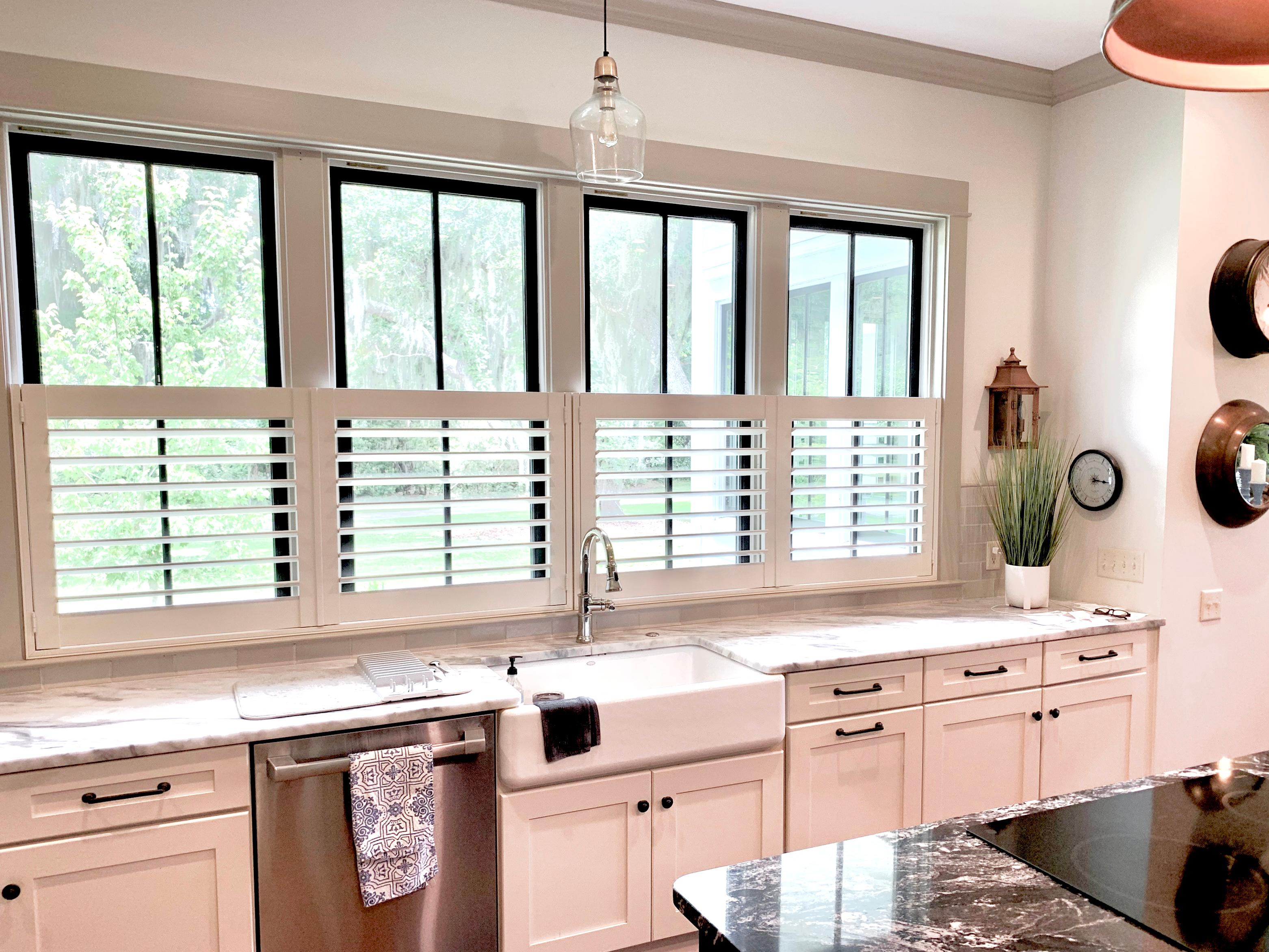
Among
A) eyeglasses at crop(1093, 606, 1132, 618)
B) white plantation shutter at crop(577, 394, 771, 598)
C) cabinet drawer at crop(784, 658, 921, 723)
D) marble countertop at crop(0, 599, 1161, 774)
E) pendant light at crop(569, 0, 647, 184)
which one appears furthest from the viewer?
eyeglasses at crop(1093, 606, 1132, 618)

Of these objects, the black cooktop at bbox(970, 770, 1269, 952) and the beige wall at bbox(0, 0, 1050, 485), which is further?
the beige wall at bbox(0, 0, 1050, 485)

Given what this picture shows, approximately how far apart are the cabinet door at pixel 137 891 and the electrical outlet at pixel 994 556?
285 centimetres

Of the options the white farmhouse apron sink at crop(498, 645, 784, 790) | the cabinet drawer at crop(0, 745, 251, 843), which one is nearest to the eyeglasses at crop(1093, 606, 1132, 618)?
the white farmhouse apron sink at crop(498, 645, 784, 790)

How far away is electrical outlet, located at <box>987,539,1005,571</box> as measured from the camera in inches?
141

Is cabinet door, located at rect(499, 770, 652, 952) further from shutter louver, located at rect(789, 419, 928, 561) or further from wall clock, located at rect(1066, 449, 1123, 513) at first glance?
wall clock, located at rect(1066, 449, 1123, 513)

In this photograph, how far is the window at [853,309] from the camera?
3264 mm

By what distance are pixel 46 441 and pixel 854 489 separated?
2.52m

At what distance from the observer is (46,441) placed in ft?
7.41

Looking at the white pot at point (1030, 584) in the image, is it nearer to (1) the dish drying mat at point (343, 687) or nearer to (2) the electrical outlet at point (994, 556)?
(2) the electrical outlet at point (994, 556)

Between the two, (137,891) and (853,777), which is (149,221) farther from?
(853,777)

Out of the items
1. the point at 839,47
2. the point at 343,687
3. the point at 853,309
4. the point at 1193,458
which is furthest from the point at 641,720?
the point at 839,47

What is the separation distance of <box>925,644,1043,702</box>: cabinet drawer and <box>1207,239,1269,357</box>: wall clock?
1.37 metres

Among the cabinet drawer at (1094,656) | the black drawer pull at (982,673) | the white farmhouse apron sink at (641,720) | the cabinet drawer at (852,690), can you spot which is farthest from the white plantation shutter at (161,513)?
the cabinet drawer at (1094,656)

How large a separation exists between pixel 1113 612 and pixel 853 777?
125 centimetres
